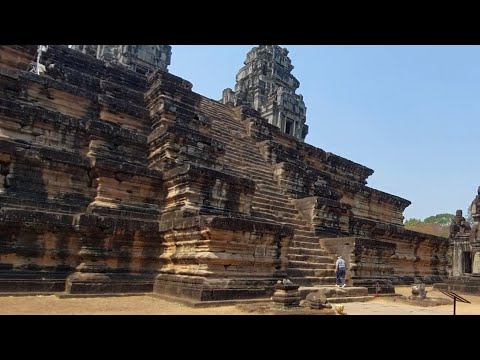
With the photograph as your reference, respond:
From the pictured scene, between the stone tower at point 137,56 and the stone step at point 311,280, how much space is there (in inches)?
996

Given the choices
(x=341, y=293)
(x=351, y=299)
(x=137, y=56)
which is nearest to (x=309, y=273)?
(x=341, y=293)

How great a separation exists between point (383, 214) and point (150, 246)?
1596 centimetres

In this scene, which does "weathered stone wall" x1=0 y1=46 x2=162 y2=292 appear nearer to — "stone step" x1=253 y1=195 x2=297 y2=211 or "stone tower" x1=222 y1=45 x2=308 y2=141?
"stone step" x1=253 y1=195 x2=297 y2=211

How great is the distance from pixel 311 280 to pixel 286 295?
3.52m

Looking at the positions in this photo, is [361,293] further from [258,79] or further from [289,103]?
[258,79]

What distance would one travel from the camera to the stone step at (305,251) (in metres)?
12.3

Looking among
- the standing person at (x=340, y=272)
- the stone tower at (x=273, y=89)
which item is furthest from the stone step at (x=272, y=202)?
the stone tower at (x=273, y=89)

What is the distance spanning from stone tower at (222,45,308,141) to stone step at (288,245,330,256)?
2589 centimetres

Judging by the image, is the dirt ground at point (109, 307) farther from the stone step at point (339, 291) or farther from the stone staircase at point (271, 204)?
the stone staircase at point (271, 204)

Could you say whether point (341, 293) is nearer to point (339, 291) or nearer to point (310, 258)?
point (339, 291)

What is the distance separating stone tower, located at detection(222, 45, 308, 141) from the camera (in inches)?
1527

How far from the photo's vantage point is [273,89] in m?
44.0
